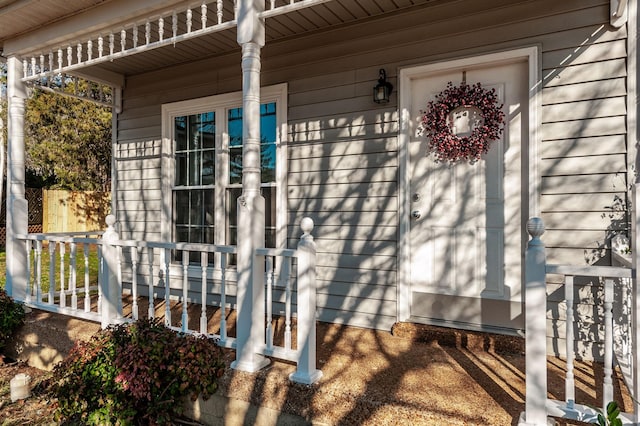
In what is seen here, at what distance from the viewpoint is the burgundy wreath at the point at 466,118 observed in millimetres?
3205

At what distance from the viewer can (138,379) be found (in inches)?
96.9

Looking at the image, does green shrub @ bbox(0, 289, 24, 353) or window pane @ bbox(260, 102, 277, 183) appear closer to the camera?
green shrub @ bbox(0, 289, 24, 353)

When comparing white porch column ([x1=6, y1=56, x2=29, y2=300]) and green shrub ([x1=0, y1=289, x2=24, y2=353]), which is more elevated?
white porch column ([x1=6, y1=56, x2=29, y2=300])

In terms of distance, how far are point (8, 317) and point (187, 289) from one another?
1607 mm

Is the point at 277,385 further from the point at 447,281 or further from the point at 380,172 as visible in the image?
the point at 380,172

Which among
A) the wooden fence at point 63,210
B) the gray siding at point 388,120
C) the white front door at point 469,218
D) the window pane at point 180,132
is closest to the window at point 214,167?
the window pane at point 180,132

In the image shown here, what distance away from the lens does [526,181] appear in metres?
3.13

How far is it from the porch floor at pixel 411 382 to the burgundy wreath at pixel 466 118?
55.0 inches

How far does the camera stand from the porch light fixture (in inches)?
140

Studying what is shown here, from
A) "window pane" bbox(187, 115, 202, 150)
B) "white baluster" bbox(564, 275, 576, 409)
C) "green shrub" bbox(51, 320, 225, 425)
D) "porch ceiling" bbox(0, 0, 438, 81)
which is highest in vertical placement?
"porch ceiling" bbox(0, 0, 438, 81)

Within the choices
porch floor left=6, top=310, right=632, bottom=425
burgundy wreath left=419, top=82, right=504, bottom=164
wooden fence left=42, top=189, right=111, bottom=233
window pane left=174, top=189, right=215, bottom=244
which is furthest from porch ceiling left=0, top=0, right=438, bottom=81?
wooden fence left=42, top=189, right=111, bottom=233

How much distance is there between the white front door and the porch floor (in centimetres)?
26

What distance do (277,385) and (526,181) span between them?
7.45 ft

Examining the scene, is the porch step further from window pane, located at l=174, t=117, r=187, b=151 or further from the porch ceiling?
window pane, located at l=174, t=117, r=187, b=151
